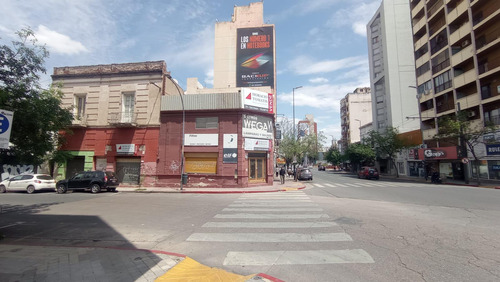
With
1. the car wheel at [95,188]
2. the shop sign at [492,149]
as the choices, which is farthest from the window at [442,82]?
the car wheel at [95,188]

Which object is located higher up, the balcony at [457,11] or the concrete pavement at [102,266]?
the balcony at [457,11]

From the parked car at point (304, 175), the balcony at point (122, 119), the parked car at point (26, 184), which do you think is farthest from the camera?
the parked car at point (304, 175)

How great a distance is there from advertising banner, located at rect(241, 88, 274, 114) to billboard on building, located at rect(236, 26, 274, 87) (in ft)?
44.6

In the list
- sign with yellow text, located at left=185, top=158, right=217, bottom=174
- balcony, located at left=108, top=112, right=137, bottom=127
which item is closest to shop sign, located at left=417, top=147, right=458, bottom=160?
sign with yellow text, located at left=185, top=158, right=217, bottom=174

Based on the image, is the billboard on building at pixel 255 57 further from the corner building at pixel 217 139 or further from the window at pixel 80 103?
the window at pixel 80 103

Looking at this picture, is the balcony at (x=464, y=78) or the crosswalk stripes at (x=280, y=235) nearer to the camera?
the crosswalk stripes at (x=280, y=235)

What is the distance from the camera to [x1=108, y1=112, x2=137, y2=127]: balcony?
20.9m

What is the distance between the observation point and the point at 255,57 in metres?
36.0

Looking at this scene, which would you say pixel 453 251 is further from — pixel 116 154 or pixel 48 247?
pixel 116 154

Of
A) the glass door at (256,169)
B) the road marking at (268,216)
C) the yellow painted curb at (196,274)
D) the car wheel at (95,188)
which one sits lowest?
the road marking at (268,216)

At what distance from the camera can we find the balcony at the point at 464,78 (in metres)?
26.0

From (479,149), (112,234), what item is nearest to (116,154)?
(112,234)

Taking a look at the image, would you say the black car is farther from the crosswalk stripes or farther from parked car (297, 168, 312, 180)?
parked car (297, 168, 312, 180)

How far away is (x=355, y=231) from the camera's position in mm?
6652
